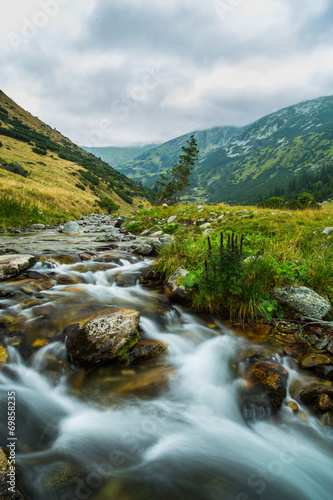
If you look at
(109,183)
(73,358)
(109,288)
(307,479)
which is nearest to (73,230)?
(109,288)

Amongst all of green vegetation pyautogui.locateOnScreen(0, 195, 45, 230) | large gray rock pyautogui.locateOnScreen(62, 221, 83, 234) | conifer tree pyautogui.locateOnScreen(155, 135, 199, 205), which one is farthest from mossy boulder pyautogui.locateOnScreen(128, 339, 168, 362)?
conifer tree pyautogui.locateOnScreen(155, 135, 199, 205)

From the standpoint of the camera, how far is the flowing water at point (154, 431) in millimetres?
2088

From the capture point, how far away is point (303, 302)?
14.0 ft

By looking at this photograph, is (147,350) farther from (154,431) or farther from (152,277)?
(152,277)

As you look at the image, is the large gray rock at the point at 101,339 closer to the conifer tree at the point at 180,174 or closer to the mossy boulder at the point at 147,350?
the mossy boulder at the point at 147,350

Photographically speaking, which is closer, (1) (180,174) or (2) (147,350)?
(2) (147,350)

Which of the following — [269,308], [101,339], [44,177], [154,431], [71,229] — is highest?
[44,177]

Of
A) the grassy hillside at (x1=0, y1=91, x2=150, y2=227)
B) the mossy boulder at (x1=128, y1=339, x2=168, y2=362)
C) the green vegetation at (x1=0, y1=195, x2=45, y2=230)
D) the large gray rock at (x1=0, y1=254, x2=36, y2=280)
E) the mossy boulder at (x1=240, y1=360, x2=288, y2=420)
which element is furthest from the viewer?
the grassy hillside at (x1=0, y1=91, x2=150, y2=227)

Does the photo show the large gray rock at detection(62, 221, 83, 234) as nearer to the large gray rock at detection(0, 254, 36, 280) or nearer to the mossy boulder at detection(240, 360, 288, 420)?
the large gray rock at detection(0, 254, 36, 280)

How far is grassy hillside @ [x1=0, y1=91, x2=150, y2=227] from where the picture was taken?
836 inches

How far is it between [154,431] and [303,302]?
3.31m

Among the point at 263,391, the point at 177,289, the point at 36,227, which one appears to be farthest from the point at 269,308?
the point at 36,227

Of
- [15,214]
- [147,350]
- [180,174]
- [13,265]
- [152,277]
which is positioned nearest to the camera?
[147,350]

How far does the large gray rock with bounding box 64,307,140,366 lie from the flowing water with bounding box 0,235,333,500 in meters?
0.18
